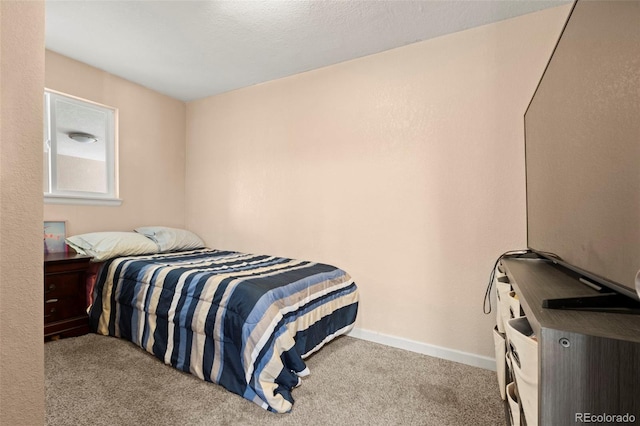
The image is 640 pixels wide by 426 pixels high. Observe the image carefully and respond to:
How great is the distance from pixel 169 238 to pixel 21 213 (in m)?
2.59

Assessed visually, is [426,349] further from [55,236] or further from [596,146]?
[55,236]

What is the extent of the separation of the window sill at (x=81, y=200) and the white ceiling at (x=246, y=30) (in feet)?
4.23

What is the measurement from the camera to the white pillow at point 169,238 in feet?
9.91

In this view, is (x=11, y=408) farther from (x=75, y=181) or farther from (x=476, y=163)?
(x=75, y=181)

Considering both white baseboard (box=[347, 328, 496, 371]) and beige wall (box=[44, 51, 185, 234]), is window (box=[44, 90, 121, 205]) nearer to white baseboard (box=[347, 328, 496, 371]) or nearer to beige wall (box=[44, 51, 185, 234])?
beige wall (box=[44, 51, 185, 234])

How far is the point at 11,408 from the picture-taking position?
25.9 inches

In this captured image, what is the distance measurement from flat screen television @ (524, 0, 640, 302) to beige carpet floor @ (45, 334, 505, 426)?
103 centimetres

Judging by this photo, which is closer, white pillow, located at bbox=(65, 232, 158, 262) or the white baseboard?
the white baseboard

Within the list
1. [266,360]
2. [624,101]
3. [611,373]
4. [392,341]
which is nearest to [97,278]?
[266,360]

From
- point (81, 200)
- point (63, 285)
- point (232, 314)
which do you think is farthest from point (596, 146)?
point (81, 200)

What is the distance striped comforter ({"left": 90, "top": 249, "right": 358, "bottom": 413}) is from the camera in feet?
5.34

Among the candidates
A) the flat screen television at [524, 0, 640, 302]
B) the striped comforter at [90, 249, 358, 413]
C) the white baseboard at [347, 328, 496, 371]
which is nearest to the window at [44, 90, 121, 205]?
the striped comforter at [90, 249, 358, 413]

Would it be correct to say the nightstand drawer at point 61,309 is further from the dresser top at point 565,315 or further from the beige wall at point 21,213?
the dresser top at point 565,315

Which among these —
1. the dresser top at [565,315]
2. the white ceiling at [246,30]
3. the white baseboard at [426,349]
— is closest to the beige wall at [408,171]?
the white baseboard at [426,349]
